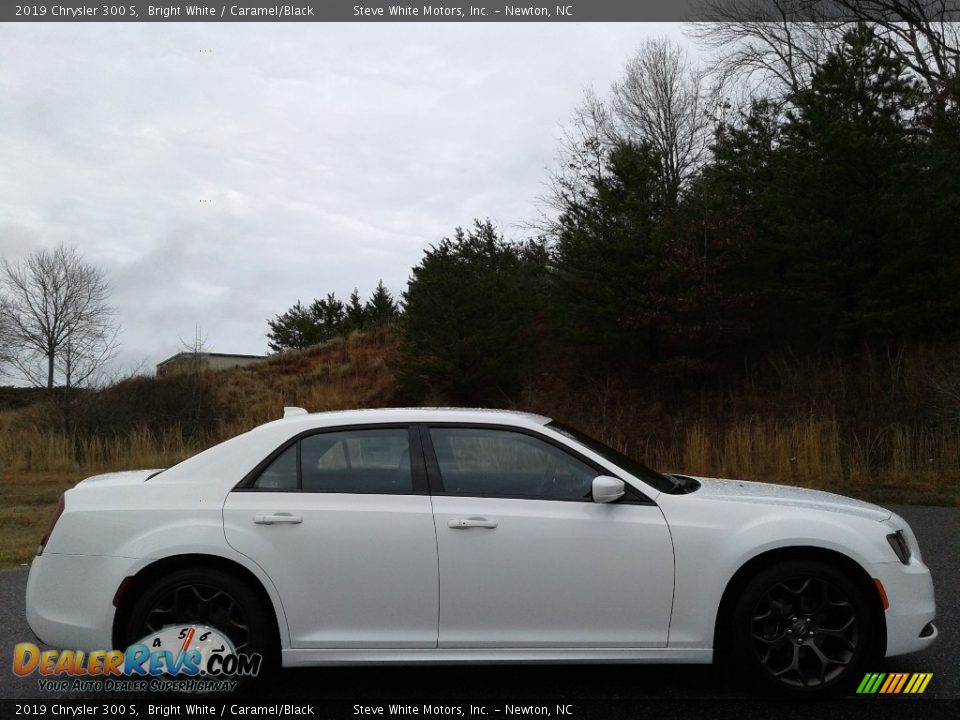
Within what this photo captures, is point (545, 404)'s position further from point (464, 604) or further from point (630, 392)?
point (464, 604)

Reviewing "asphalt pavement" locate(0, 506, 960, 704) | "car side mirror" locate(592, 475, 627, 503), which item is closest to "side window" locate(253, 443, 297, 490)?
"asphalt pavement" locate(0, 506, 960, 704)

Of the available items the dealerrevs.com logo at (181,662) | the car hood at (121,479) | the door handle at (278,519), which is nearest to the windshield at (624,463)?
the door handle at (278,519)

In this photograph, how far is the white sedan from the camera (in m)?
4.27

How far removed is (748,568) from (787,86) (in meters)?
31.6

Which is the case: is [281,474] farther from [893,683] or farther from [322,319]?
[322,319]

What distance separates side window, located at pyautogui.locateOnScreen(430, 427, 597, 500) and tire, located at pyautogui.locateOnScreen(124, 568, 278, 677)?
117cm

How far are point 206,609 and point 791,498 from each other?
3154mm

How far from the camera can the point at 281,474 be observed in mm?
4594

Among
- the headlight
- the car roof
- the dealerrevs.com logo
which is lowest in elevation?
the dealerrevs.com logo

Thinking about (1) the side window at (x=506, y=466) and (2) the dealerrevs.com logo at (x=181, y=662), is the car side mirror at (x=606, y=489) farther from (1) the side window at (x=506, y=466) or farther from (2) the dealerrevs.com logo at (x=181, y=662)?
(2) the dealerrevs.com logo at (x=181, y=662)

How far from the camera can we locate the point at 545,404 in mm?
25422

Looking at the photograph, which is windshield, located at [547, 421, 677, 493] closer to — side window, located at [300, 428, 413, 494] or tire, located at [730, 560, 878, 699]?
tire, located at [730, 560, 878, 699]

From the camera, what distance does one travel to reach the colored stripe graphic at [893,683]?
4.31 m

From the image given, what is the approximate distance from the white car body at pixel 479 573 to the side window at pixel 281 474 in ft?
0.57
